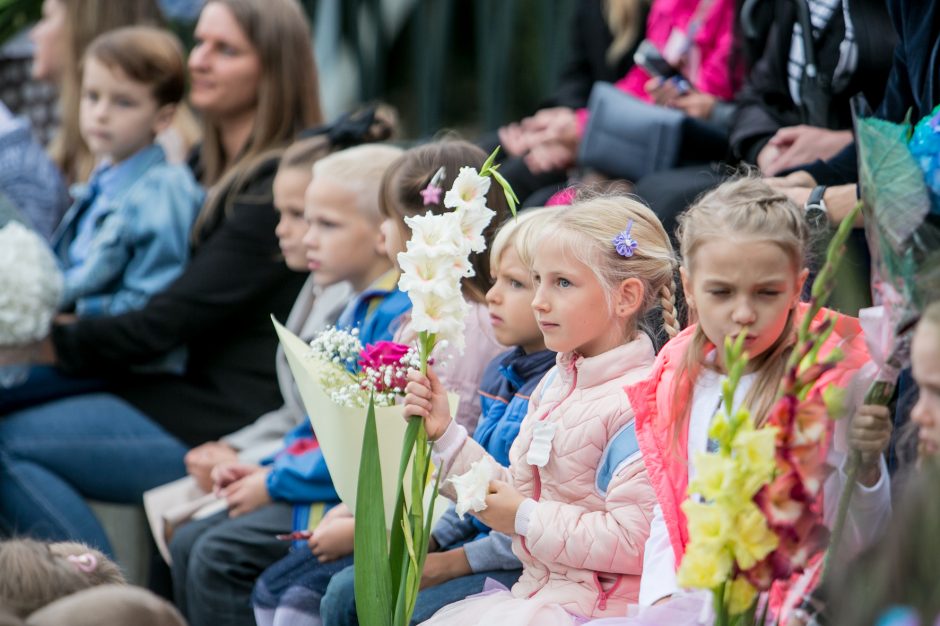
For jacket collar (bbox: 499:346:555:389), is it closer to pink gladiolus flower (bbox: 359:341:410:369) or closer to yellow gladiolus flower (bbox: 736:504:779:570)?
pink gladiolus flower (bbox: 359:341:410:369)

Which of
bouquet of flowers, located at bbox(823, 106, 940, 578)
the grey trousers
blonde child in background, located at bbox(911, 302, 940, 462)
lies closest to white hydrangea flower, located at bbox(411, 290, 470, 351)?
bouquet of flowers, located at bbox(823, 106, 940, 578)

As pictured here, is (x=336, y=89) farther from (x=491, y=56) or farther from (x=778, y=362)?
(x=778, y=362)

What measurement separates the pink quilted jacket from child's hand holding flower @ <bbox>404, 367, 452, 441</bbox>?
78mm

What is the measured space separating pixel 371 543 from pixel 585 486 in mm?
433

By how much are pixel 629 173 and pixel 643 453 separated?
1.53 m

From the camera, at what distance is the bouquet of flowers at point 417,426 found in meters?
2.29

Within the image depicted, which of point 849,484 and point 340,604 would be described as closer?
point 849,484

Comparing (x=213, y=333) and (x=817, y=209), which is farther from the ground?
(x=817, y=209)

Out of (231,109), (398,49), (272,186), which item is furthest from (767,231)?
(398,49)

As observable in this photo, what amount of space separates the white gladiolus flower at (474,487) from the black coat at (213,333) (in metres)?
1.85

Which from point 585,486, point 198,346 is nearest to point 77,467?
point 198,346

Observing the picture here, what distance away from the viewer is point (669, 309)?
264cm

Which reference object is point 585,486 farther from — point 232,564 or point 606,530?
point 232,564

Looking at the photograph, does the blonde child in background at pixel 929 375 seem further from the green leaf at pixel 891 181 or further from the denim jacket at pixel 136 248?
the denim jacket at pixel 136 248
